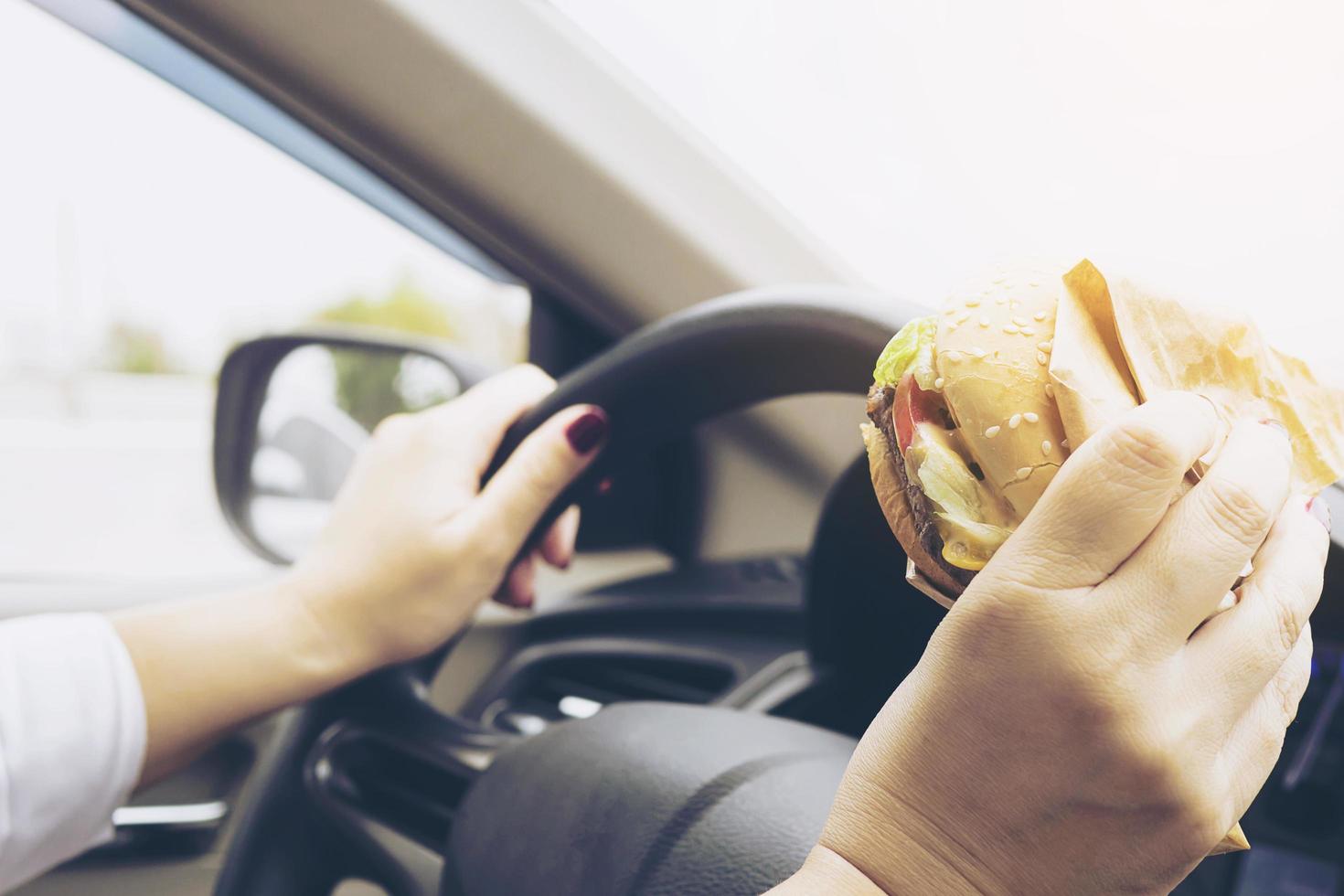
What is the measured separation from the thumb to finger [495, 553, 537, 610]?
0.08 m

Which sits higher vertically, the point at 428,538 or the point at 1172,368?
the point at 1172,368

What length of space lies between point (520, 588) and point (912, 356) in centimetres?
70

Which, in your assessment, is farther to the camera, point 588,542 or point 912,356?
point 588,542

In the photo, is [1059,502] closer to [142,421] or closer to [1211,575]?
[1211,575]

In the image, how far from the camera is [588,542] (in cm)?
190

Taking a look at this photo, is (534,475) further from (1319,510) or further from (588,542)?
(588,542)

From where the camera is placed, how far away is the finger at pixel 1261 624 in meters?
0.45

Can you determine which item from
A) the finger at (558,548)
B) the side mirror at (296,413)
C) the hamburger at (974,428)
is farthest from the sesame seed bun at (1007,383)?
the side mirror at (296,413)

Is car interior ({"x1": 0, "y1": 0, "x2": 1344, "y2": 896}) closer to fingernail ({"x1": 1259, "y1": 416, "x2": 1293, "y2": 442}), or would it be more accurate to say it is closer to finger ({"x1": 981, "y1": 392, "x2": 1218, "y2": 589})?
fingernail ({"x1": 1259, "y1": 416, "x2": 1293, "y2": 442})

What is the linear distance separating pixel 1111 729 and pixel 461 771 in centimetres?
75

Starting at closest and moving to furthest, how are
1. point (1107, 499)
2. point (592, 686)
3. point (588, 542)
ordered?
point (1107, 499)
point (592, 686)
point (588, 542)

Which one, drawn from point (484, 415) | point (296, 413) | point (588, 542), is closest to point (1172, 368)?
point (484, 415)

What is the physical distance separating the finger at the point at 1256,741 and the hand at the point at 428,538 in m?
0.63

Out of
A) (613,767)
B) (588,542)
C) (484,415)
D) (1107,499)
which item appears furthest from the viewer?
(588,542)
